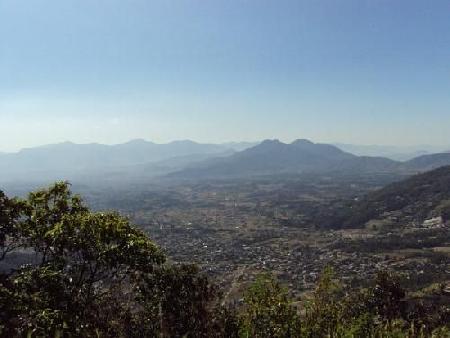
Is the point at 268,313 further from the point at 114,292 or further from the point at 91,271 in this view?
the point at 91,271

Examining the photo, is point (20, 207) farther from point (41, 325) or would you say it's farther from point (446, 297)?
point (446, 297)

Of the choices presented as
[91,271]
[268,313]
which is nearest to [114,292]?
[91,271]

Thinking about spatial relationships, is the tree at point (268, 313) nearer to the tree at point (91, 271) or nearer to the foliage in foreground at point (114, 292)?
the foliage in foreground at point (114, 292)

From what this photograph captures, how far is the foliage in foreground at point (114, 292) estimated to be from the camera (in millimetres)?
12359

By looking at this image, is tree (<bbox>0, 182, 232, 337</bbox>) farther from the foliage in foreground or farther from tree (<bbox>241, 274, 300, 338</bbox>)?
tree (<bbox>241, 274, 300, 338</bbox>)

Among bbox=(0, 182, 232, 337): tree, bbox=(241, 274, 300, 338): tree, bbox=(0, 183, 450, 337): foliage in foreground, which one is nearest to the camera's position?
bbox=(241, 274, 300, 338): tree

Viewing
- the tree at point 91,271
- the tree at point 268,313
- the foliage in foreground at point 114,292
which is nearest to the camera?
the tree at point 268,313

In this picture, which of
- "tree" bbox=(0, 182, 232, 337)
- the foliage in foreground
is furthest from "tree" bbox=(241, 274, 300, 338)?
"tree" bbox=(0, 182, 232, 337)

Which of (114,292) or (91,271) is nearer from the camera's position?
(91,271)

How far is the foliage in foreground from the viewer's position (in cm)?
1236

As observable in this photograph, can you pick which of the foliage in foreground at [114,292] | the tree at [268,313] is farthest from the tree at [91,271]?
the tree at [268,313]

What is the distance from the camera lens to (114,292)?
16922 millimetres

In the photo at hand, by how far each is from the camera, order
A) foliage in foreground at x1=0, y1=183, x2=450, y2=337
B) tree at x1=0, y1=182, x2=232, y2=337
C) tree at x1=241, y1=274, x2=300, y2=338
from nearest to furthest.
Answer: tree at x1=241, y1=274, x2=300, y2=338, foliage in foreground at x1=0, y1=183, x2=450, y2=337, tree at x1=0, y1=182, x2=232, y2=337

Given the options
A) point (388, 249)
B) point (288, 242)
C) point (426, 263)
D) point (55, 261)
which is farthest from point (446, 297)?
point (288, 242)
